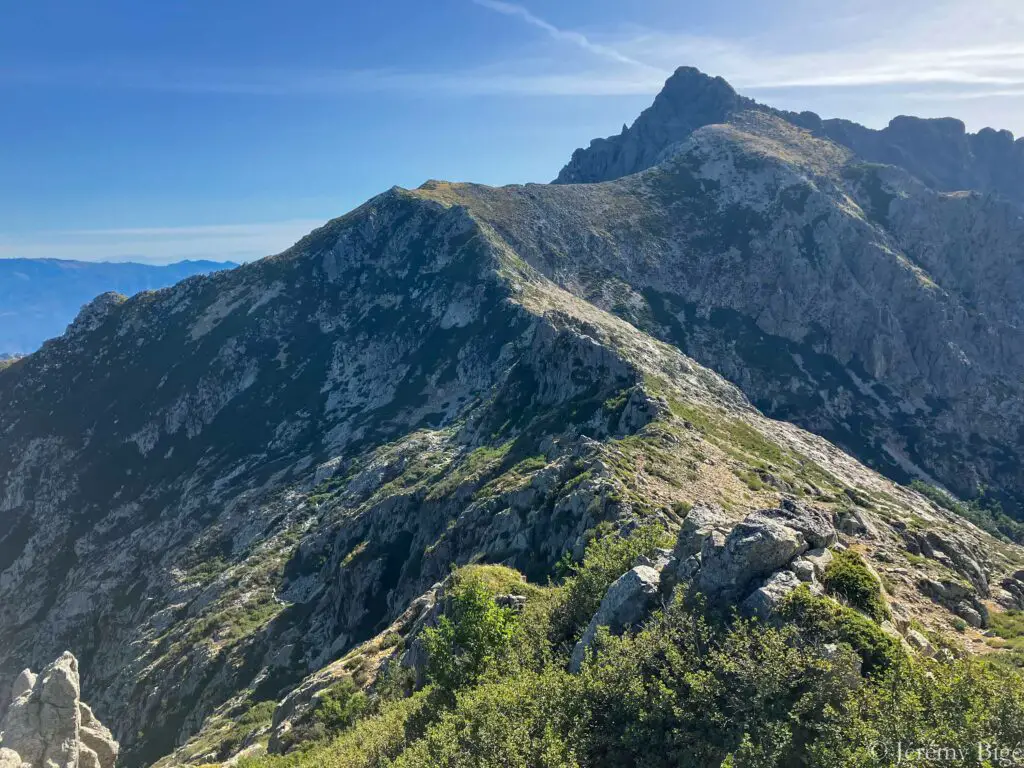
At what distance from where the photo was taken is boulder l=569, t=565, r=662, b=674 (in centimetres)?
3134

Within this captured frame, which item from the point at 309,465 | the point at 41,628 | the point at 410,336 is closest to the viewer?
the point at 41,628

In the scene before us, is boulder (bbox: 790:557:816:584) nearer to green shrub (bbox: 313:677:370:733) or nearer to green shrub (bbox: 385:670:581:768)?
green shrub (bbox: 385:670:581:768)

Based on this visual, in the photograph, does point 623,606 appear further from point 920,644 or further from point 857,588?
point 920,644

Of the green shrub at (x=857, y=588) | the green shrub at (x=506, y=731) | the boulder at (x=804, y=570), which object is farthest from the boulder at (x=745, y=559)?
the green shrub at (x=506, y=731)

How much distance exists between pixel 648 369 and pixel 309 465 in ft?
269

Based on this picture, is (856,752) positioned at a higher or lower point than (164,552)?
higher

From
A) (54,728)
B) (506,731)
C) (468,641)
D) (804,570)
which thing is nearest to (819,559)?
(804,570)

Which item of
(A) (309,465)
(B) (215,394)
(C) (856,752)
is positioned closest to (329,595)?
(A) (309,465)

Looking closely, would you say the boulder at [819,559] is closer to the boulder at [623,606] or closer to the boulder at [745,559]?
the boulder at [745,559]

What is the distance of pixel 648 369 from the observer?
10700 centimetres

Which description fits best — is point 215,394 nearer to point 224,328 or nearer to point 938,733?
point 224,328

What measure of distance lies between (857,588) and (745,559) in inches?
209

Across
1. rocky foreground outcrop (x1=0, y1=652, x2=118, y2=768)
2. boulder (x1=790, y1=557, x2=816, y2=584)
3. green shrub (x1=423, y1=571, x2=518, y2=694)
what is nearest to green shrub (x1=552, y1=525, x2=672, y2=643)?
green shrub (x1=423, y1=571, x2=518, y2=694)

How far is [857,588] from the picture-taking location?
28.3m
